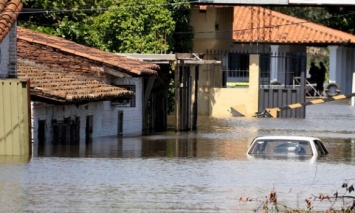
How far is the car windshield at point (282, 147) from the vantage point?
30.2 metres

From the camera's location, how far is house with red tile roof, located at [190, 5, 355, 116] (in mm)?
55719

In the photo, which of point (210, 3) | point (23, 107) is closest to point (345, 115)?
point (210, 3)

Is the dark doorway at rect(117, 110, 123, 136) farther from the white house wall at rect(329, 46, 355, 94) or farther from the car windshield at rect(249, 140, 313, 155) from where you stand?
the white house wall at rect(329, 46, 355, 94)

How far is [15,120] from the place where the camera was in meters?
29.4

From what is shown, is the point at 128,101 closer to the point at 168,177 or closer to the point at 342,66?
the point at 168,177

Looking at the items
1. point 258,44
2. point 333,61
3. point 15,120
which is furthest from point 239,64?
point 15,120

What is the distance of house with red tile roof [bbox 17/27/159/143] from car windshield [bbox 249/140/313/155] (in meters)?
5.44

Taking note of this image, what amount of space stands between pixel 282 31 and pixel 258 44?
10.2ft

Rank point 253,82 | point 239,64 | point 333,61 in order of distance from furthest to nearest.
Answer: point 239,64 < point 333,61 < point 253,82

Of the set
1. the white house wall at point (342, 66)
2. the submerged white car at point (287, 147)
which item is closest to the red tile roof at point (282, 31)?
the white house wall at point (342, 66)

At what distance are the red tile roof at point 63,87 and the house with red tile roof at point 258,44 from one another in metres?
15.3

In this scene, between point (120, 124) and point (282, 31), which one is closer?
point (120, 124)

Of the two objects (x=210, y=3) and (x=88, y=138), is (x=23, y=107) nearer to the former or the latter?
(x=88, y=138)

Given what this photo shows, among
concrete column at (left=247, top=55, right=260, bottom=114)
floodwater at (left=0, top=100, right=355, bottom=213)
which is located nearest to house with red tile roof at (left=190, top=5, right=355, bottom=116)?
concrete column at (left=247, top=55, right=260, bottom=114)
